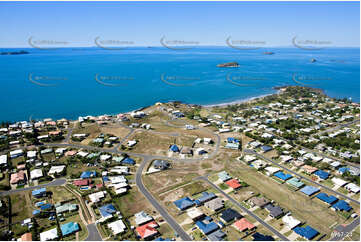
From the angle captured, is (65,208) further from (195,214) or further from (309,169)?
(309,169)

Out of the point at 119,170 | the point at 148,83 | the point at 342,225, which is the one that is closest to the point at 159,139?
the point at 119,170

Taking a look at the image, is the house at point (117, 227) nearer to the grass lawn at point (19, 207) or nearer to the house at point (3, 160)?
the grass lawn at point (19, 207)

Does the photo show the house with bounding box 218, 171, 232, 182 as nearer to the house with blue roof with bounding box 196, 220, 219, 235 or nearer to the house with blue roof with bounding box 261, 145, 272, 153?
the house with blue roof with bounding box 196, 220, 219, 235

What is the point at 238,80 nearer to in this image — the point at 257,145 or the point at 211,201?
the point at 257,145

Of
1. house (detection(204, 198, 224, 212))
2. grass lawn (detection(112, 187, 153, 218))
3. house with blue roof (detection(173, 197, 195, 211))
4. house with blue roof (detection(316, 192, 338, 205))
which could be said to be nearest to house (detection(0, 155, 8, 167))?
grass lawn (detection(112, 187, 153, 218))

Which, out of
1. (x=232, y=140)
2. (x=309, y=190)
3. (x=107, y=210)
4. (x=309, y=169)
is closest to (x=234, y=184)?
(x=309, y=190)
